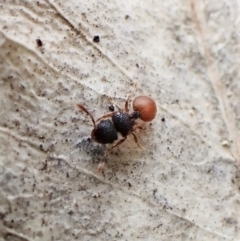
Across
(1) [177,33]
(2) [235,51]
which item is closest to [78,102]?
(1) [177,33]

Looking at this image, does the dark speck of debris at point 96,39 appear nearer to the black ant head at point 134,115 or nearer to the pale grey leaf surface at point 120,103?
the pale grey leaf surface at point 120,103

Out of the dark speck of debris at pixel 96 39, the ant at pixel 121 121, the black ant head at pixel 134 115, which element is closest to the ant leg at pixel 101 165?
the ant at pixel 121 121

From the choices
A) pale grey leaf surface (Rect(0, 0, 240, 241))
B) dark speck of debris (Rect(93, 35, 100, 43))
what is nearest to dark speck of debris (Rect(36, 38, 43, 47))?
pale grey leaf surface (Rect(0, 0, 240, 241))

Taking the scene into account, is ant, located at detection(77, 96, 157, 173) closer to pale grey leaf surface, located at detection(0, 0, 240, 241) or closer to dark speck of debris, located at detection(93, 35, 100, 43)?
pale grey leaf surface, located at detection(0, 0, 240, 241)

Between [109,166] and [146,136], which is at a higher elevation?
[146,136]

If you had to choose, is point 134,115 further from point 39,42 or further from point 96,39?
point 39,42

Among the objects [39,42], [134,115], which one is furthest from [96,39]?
[134,115]

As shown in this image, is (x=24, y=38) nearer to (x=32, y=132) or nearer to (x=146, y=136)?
(x=32, y=132)
